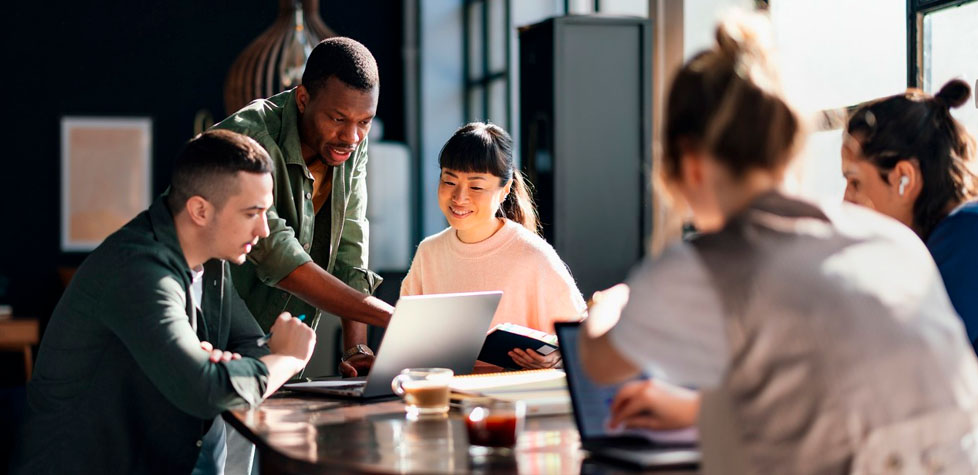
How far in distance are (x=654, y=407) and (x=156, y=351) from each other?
0.87 m

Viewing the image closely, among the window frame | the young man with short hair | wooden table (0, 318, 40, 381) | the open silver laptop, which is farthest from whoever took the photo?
wooden table (0, 318, 40, 381)

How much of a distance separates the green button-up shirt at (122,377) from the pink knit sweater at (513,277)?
1078 millimetres

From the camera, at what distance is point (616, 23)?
5.34 meters

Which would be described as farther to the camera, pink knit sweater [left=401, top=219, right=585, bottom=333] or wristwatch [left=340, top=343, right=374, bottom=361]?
pink knit sweater [left=401, top=219, right=585, bottom=333]

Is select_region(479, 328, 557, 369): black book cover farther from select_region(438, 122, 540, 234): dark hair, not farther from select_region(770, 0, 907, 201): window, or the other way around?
select_region(770, 0, 907, 201): window

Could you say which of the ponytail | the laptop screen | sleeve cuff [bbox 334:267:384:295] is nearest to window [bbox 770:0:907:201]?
the ponytail

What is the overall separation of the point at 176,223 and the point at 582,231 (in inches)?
133

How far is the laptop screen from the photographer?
5.09 feet

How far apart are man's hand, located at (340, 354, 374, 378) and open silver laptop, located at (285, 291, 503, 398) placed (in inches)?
6.1

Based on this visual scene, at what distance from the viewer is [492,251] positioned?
3008mm

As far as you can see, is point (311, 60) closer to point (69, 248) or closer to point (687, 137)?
point (687, 137)

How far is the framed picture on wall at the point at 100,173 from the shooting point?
8336 millimetres

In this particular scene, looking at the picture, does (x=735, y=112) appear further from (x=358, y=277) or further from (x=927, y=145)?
(x=358, y=277)

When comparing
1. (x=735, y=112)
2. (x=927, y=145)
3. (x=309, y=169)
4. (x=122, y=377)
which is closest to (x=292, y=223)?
(x=309, y=169)
